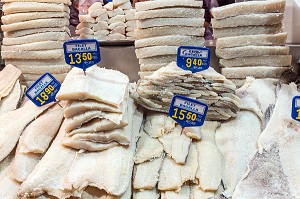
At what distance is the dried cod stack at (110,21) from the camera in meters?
5.43

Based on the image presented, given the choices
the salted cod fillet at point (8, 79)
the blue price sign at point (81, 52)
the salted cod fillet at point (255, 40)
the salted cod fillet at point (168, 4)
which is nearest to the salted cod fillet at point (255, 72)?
the salted cod fillet at point (255, 40)

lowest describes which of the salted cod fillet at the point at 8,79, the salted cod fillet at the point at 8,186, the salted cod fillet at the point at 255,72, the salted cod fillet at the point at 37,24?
the salted cod fillet at the point at 8,186

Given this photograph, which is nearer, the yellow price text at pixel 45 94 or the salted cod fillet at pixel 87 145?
the salted cod fillet at pixel 87 145

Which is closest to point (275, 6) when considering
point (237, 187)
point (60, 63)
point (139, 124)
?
point (139, 124)

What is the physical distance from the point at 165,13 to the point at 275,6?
747 millimetres

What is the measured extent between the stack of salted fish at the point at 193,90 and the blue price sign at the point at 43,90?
1.65 ft

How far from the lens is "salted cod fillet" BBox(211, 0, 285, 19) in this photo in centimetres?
285

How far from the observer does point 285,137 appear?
215 cm

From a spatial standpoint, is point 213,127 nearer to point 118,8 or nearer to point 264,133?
point 264,133

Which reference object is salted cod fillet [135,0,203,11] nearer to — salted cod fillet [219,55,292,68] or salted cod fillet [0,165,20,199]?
salted cod fillet [219,55,292,68]

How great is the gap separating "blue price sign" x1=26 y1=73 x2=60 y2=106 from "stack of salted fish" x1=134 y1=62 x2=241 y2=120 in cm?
50

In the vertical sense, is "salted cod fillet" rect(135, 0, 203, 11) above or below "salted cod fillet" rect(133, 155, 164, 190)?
above

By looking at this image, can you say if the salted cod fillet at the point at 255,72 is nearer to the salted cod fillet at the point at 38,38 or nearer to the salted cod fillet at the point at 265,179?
the salted cod fillet at the point at 265,179

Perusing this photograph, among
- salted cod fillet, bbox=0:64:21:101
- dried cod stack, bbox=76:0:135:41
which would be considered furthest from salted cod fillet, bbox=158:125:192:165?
dried cod stack, bbox=76:0:135:41
